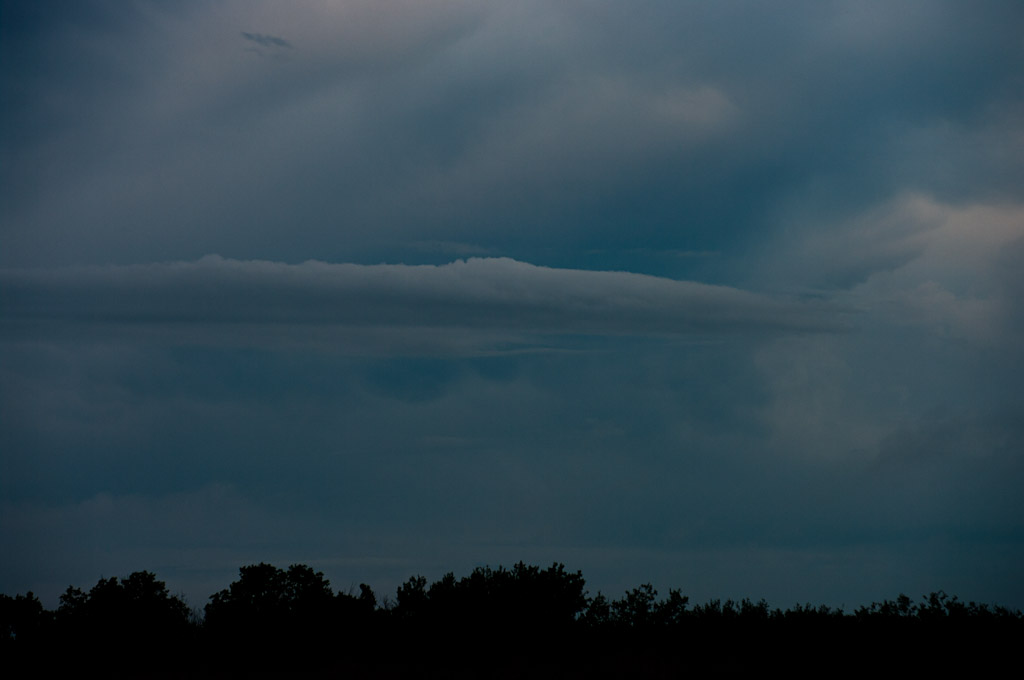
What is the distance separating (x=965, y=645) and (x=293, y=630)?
31.9 metres

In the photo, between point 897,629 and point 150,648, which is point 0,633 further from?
point 897,629

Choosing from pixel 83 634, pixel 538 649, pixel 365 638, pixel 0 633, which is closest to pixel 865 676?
pixel 538 649

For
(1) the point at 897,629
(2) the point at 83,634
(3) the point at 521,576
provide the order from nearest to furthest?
1. (1) the point at 897,629
2. (3) the point at 521,576
3. (2) the point at 83,634

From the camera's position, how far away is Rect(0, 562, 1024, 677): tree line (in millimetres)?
33656

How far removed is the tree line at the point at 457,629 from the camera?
33.7m

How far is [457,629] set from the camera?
46.0 metres

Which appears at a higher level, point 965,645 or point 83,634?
point 965,645

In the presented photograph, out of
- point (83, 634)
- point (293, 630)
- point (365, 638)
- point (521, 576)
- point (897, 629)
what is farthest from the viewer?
point (83, 634)

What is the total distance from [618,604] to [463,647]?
20.3m

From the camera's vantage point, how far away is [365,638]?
44469 mm

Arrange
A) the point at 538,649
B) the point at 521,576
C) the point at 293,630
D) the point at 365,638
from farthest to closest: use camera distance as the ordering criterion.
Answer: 1. the point at 521,576
2. the point at 293,630
3. the point at 365,638
4. the point at 538,649

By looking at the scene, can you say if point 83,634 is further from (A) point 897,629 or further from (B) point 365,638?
(A) point 897,629

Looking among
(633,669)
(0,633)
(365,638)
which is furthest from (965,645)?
(0,633)

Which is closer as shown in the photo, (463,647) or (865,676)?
(865,676)
